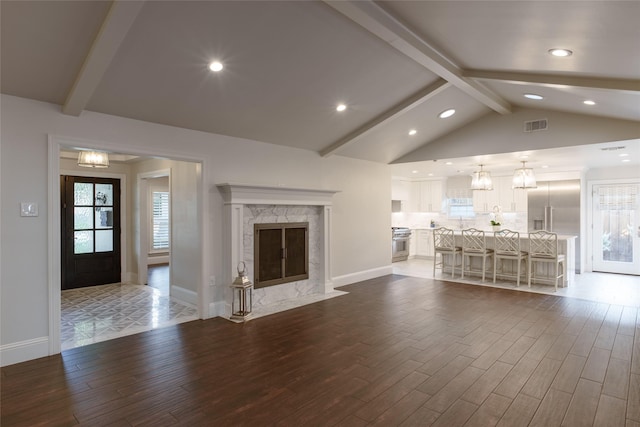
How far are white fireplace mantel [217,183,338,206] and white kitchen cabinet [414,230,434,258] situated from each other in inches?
212

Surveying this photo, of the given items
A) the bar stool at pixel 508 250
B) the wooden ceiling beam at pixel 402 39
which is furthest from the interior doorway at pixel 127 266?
the bar stool at pixel 508 250

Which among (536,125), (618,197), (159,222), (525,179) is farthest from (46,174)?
(618,197)

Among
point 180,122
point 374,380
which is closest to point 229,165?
point 180,122

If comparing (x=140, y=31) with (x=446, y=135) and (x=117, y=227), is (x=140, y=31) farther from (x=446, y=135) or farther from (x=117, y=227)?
(x=446, y=135)

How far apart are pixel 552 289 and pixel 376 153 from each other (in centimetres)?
406

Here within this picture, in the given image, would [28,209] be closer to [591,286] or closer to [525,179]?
[525,179]

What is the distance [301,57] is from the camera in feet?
12.2

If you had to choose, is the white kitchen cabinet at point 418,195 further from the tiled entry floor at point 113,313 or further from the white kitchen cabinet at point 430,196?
the tiled entry floor at point 113,313

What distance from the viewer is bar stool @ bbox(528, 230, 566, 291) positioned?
6.45 metres

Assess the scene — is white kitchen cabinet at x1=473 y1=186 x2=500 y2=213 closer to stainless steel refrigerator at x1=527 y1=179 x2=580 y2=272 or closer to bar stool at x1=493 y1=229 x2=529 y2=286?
stainless steel refrigerator at x1=527 y1=179 x2=580 y2=272

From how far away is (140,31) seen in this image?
2.96 metres

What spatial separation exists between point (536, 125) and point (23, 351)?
7362mm

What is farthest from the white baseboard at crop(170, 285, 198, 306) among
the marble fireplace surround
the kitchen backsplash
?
the kitchen backsplash

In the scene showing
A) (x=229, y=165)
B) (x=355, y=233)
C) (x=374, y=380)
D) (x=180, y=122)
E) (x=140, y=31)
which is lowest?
(x=374, y=380)
